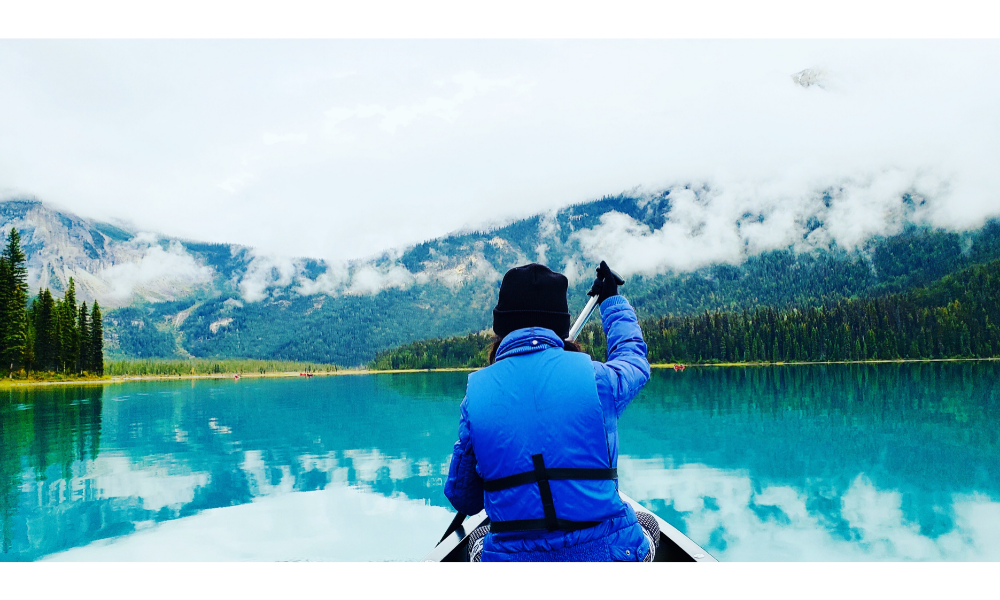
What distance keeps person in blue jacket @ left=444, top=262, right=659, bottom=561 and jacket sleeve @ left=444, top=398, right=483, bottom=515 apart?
1cm

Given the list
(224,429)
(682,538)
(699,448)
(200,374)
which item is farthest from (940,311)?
(200,374)

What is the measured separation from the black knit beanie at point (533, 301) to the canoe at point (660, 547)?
1.79 metres

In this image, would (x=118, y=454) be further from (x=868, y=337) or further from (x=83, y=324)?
(x=868, y=337)

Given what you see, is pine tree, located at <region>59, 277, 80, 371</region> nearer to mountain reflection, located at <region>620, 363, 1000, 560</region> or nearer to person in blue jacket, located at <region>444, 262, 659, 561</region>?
mountain reflection, located at <region>620, 363, 1000, 560</region>

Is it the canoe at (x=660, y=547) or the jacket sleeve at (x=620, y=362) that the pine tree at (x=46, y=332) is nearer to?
the canoe at (x=660, y=547)

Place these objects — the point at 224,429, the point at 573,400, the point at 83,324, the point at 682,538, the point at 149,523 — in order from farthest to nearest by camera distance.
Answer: the point at 83,324, the point at 224,429, the point at 149,523, the point at 682,538, the point at 573,400

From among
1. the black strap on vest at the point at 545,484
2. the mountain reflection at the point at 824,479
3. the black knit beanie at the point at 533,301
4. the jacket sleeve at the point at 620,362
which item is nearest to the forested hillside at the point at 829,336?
the mountain reflection at the point at 824,479

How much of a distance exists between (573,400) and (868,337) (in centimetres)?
11474

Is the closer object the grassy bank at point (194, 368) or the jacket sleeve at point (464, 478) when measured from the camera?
the jacket sleeve at point (464, 478)

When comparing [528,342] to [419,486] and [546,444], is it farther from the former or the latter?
[419,486]

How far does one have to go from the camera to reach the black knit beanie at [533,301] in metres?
2.47

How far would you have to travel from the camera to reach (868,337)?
98.1 metres

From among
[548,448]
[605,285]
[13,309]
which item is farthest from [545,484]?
[13,309]

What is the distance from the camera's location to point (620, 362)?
2508mm
